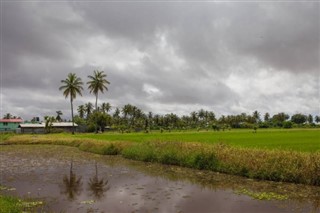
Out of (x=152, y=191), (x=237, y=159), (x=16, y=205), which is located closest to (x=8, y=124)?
(x=237, y=159)

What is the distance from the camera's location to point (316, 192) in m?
17.7

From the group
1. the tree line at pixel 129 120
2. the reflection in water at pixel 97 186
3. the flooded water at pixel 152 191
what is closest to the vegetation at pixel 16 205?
the flooded water at pixel 152 191

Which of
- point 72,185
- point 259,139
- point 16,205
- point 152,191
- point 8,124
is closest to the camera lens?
point 16,205

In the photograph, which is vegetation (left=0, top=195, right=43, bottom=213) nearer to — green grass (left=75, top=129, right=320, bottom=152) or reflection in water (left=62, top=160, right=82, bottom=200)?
reflection in water (left=62, top=160, right=82, bottom=200)

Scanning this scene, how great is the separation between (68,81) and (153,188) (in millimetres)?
79291

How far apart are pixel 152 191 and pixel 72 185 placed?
19.1 feet

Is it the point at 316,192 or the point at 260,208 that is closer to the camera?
the point at 260,208

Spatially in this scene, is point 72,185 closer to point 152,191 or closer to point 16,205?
point 152,191

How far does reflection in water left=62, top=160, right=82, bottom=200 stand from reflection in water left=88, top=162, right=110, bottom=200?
2.44 feet

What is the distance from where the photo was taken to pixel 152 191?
62.2ft

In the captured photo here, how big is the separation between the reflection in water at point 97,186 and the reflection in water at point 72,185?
74cm

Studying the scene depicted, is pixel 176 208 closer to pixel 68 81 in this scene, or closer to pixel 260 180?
pixel 260 180

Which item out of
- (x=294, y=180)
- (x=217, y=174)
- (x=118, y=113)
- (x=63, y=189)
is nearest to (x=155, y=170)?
(x=217, y=174)

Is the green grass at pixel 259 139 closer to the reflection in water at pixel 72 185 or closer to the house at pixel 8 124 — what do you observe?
the reflection in water at pixel 72 185
